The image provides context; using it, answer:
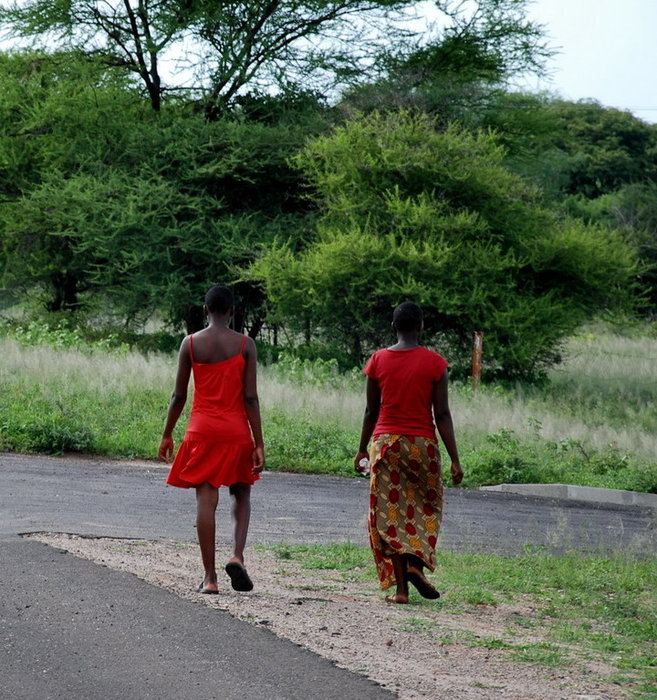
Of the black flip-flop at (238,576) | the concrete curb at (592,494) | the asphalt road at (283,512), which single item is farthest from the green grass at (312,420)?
the black flip-flop at (238,576)

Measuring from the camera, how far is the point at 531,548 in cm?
1052

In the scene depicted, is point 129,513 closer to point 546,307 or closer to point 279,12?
point 546,307

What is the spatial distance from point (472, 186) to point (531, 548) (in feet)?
61.2

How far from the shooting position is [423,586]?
760 centimetres

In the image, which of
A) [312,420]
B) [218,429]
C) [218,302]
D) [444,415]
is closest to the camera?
[218,429]

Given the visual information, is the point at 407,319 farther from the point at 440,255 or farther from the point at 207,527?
the point at 440,255

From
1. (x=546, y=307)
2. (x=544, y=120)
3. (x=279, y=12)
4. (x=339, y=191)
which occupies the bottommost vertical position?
(x=546, y=307)

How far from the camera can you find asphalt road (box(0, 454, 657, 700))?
212 inches

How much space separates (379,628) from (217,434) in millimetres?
1499

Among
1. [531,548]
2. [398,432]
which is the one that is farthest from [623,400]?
[398,432]

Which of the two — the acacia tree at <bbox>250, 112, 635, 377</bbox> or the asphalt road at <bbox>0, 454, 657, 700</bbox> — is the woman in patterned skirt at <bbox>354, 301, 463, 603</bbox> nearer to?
the asphalt road at <bbox>0, 454, 657, 700</bbox>

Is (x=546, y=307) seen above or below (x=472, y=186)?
below

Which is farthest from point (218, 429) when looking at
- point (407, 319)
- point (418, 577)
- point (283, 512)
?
point (283, 512)

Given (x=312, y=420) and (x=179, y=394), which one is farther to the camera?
(x=312, y=420)
